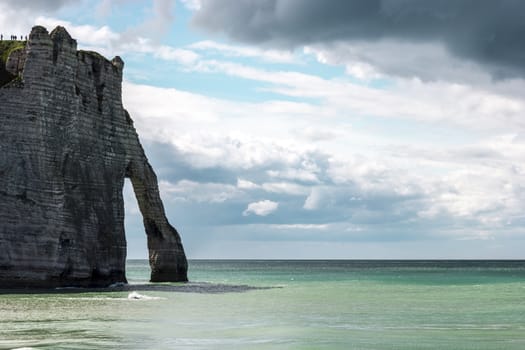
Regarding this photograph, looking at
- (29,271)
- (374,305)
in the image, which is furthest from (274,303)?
(29,271)

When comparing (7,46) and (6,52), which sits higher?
(7,46)

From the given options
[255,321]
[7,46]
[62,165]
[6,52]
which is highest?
[7,46]

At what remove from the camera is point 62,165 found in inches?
2840

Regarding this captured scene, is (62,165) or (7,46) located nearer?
(62,165)

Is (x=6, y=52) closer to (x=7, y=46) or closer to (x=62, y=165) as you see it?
(x=7, y=46)

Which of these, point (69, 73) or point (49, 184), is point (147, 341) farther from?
point (69, 73)

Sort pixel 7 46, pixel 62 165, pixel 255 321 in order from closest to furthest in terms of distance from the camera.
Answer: pixel 255 321 → pixel 62 165 → pixel 7 46

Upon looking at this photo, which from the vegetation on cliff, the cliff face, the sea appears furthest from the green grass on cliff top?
the sea

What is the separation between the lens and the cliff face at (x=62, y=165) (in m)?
67.3

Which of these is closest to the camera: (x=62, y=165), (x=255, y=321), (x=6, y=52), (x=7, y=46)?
(x=255, y=321)

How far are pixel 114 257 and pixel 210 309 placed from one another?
29450mm

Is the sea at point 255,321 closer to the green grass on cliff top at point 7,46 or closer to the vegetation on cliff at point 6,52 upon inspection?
the vegetation on cliff at point 6,52

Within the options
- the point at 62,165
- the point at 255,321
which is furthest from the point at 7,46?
the point at 255,321

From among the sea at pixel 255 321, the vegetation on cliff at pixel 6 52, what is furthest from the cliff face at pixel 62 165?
the sea at pixel 255 321
